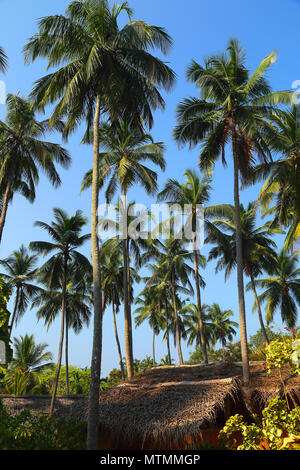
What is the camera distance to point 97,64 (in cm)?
1235

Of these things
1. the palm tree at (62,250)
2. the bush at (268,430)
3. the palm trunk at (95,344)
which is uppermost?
the palm tree at (62,250)

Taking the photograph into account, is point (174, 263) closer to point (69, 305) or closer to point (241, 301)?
point (69, 305)

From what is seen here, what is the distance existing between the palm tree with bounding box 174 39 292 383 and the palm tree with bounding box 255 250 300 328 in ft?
56.1

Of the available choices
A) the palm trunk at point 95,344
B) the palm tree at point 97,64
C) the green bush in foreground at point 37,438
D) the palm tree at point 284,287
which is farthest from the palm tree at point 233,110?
the palm tree at point 284,287

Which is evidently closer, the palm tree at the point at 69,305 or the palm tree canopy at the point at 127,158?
the palm tree canopy at the point at 127,158

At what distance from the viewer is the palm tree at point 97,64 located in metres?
12.7

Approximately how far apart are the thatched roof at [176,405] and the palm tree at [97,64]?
532cm

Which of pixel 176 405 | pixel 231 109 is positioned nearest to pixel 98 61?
pixel 231 109

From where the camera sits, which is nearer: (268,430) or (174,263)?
(268,430)

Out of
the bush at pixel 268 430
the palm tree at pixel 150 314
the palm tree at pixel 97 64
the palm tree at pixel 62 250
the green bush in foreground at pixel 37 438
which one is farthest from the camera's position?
the palm tree at pixel 150 314

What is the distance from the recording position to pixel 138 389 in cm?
1289

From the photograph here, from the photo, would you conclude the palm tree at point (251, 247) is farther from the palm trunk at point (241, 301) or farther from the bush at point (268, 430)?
the bush at point (268, 430)

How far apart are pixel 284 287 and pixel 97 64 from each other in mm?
24384

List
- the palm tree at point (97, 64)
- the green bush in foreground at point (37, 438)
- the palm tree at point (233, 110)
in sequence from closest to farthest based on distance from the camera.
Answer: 1. the green bush in foreground at point (37, 438)
2. the palm tree at point (97, 64)
3. the palm tree at point (233, 110)
